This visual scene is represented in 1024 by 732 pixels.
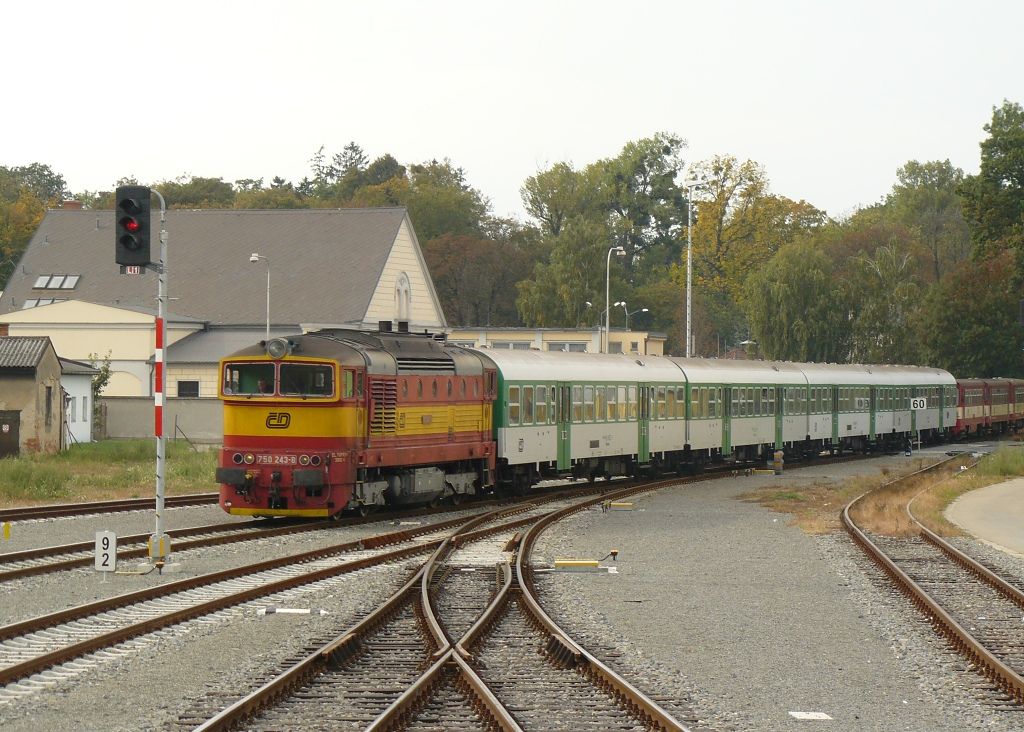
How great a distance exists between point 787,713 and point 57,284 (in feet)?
209

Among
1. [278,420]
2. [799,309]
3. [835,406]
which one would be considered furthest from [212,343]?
[799,309]

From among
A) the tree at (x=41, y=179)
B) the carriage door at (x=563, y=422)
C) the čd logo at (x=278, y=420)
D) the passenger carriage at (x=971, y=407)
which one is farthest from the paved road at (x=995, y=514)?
the tree at (x=41, y=179)

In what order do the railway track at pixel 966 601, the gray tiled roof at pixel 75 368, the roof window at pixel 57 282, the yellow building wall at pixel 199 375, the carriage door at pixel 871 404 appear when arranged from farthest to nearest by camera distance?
the roof window at pixel 57 282 → the yellow building wall at pixel 199 375 → the carriage door at pixel 871 404 → the gray tiled roof at pixel 75 368 → the railway track at pixel 966 601

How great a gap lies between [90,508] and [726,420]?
2119 cm

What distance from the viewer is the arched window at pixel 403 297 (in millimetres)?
68875

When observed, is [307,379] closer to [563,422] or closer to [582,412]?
[563,422]

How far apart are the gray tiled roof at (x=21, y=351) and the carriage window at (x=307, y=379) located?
75.5ft

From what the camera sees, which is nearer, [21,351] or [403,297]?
[21,351]

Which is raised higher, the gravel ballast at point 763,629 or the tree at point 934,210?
the tree at point 934,210

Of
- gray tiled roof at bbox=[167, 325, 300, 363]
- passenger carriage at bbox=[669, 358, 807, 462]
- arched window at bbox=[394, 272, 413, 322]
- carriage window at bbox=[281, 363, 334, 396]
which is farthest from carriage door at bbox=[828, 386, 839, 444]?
carriage window at bbox=[281, 363, 334, 396]

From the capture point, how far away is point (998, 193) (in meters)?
63.5

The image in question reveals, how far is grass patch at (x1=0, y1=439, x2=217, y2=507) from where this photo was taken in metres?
32.1

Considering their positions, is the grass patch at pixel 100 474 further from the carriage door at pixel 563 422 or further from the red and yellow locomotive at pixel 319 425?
the carriage door at pixel 563 422

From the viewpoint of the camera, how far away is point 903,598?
56.5 ft
